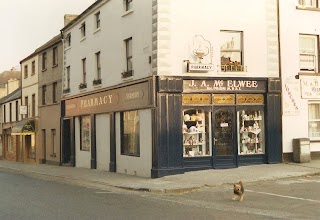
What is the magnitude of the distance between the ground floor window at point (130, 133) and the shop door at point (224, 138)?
337cm

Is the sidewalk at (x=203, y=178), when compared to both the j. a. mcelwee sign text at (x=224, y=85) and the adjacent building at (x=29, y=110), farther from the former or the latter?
the adjacent building at (x=29, y=110)

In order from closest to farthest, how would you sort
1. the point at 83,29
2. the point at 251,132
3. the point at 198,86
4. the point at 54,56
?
1. the point at 198,86
2. the point at 251,132
3. the point at 83,29
4. the point at 54,56

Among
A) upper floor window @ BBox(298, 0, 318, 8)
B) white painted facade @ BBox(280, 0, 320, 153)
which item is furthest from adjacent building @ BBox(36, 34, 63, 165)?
upper floor window @ BBox(298, 0, 318, 8)

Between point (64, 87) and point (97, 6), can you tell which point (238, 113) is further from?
point (64, 87)

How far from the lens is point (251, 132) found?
62.3 ft

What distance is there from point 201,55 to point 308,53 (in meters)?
5.41

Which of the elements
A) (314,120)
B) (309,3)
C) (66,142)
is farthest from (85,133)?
(309,3)

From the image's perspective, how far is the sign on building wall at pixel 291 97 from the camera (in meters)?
19.4

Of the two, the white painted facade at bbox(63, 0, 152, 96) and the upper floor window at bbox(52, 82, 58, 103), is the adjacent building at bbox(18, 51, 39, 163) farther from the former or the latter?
the white painted facade at bbox(63, 0, 152, 96)

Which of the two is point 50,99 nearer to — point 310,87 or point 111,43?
point 111,43

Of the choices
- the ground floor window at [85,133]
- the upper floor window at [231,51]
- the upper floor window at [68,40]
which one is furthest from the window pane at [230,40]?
the upper floor window at [68,40]

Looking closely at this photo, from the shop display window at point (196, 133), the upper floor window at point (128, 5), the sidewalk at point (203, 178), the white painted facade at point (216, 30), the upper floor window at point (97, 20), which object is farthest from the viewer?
the upper floor window at point (97, 20)

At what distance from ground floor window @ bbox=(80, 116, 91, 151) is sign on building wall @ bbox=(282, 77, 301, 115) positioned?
11.0 metres

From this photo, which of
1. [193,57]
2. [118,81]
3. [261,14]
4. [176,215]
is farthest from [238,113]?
[176,215]
